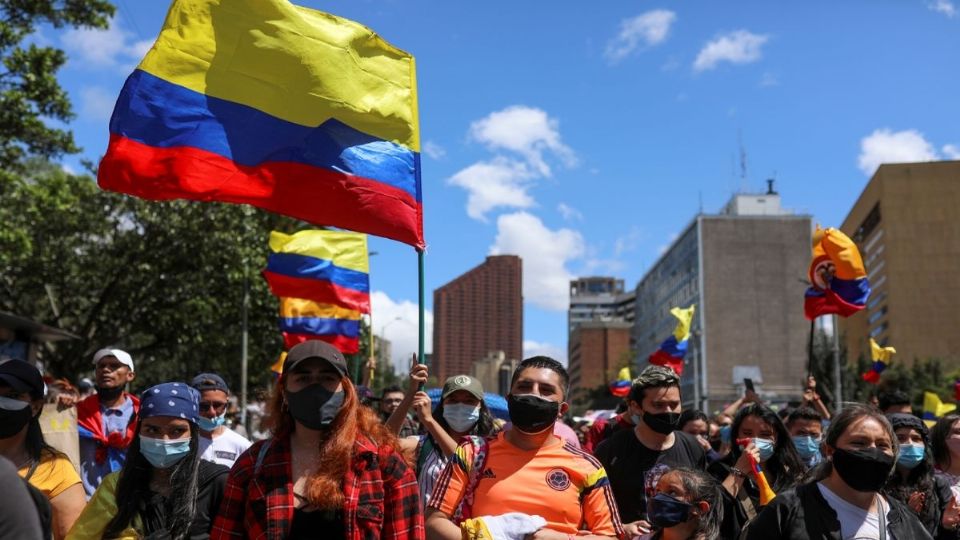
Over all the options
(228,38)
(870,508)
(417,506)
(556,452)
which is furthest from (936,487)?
(228,38)

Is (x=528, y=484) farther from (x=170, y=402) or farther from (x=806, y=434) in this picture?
(x=806, y=434)

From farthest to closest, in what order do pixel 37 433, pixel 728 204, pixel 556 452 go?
pixel 728 204 → pixel 37 433 → pixel 556 452

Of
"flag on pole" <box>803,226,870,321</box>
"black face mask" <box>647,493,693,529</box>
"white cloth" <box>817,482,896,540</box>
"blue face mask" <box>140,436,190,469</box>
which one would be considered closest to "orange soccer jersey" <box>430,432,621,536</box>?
"black face mask" <box>647,493,693,529</box>

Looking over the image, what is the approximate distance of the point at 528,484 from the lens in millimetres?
3596

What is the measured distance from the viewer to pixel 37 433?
409 centimetres

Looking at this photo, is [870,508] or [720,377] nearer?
[870,508]

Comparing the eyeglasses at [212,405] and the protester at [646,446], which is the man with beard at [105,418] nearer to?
the eyeglasses at [212,405]

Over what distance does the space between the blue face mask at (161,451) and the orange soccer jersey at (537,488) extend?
1179 millimetres

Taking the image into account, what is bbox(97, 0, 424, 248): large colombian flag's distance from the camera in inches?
226

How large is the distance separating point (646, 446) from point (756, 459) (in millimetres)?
582

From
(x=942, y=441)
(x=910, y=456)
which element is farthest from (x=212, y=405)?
(x=942, y=441)

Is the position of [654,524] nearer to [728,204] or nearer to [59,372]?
[59,372]

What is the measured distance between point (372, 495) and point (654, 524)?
1330 mm

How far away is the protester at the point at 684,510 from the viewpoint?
12.4ft
